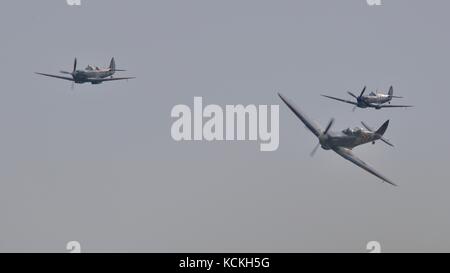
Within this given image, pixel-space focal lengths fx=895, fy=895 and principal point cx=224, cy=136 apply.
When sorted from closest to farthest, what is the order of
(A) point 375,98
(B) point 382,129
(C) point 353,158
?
(B) point 382,129, (C) point 353,158, (A) point 375,98

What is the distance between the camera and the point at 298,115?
133375mm

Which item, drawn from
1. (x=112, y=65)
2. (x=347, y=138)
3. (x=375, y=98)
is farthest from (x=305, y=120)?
(x=112, y=65)

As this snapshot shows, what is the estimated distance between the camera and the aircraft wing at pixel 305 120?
418 feet

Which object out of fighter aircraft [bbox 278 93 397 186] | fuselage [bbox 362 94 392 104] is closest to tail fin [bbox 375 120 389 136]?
fighter aircraft [bbox 278 93 397 186]

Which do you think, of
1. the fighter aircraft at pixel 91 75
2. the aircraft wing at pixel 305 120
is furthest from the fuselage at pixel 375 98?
the fighter aircraft at pixel 91 75

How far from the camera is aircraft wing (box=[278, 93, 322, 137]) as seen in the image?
12731 centimetres

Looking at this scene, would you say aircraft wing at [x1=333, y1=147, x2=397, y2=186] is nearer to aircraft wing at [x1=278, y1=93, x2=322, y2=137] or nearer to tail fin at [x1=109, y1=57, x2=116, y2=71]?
aircraft wing at [x1=278, y1=93, x2=322, y2=137]

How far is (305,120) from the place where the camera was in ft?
430

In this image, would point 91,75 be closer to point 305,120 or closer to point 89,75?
point 89,75

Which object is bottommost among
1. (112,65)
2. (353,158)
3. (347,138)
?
(353,158)
